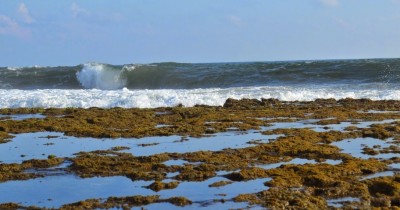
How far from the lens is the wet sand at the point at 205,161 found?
7.73 meters

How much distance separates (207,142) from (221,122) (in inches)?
135

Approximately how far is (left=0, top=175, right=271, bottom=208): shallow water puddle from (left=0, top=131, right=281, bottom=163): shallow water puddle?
2.10 metres

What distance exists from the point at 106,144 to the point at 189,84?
94.8 ft

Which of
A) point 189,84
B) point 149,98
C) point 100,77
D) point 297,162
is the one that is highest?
point 297,162

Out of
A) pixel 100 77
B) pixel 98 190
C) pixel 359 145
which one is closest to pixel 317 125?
pixel 359 145

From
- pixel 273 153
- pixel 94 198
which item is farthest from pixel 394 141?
pixel 94 198

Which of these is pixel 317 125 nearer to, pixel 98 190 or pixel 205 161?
pixel 205 161

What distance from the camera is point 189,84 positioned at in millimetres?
41406

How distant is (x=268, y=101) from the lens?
21906mm

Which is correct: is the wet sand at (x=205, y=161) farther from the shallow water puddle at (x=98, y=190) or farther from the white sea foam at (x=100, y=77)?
the white sea foam at (x=100, y=77)

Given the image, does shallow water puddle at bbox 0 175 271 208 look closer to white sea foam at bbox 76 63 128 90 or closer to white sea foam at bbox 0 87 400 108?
white sea foam at bbox 0 87 400 108

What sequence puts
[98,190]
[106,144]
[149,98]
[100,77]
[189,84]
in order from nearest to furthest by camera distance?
A: [98,190], [106,144], [149,98], [189,84], [100,77]

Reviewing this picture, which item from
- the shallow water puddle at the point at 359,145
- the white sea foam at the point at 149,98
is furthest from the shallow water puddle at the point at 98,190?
the white sea foam at the point at 149,98

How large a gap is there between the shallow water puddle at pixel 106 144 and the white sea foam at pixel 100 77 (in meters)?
31.6
